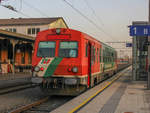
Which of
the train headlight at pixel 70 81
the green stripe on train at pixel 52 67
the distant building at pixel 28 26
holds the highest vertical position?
the distant building at pixel 28 26

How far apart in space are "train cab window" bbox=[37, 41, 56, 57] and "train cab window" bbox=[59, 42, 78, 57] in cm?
38

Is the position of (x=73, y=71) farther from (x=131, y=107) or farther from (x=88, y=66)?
(x=131, y=107)

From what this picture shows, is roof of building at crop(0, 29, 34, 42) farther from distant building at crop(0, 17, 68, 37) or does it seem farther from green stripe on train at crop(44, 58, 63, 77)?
distant building at crop(0, 17, 68, 37)

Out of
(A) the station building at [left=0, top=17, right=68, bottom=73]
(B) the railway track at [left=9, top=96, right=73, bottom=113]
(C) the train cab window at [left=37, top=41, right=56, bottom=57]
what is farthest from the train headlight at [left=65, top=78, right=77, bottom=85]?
(A) the station building at [left=0, top=17, right=68, bottom=73]

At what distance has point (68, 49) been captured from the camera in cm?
1008

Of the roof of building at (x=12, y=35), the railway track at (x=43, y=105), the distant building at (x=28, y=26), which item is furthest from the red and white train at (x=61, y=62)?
the distant building at (x=28, y=26)

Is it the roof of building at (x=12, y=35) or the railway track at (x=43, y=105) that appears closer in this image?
the railway track at (x=43, y=105)

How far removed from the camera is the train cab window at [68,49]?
9969 mm

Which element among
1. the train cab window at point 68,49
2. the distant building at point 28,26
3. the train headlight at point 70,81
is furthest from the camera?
the distant building at point 28,26

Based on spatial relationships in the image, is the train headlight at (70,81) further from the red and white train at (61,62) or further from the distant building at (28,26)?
the distant building at (28,26)

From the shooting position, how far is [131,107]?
26.5 feet

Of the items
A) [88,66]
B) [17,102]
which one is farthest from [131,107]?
[17,102]

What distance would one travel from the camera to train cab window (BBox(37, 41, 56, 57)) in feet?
33.5

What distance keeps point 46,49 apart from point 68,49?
1071 mm
